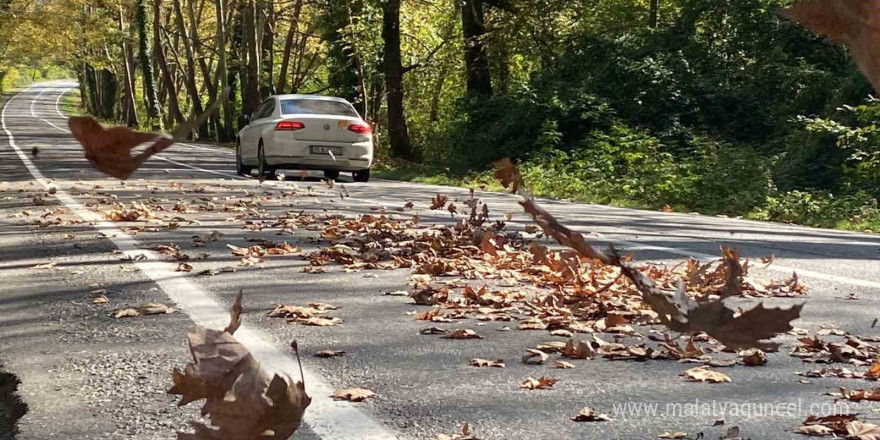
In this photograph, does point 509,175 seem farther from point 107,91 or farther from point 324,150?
point 107,91

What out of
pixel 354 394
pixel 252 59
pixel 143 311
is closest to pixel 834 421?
pixel 354 394

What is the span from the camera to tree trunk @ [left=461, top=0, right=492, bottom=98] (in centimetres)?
3054

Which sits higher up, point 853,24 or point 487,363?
point 853,24

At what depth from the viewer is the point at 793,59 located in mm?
28469

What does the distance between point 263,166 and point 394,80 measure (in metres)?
12.3

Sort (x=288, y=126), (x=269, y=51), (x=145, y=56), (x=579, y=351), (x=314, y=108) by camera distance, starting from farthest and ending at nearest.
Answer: (x=145, y=56) < (x=269, y=51) < (x=314, y=108) < (x=288, y=126) < (x=579, y=351)

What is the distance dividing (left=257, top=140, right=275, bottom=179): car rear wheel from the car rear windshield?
2.64ft

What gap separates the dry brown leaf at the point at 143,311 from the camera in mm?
6551

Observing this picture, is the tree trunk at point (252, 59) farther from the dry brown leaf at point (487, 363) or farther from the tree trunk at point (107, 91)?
the tree trunk at point (107, 91)

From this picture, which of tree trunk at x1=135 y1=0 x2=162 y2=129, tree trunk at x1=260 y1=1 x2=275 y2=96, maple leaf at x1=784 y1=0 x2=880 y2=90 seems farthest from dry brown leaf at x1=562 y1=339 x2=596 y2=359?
tree trunk at x1=135 y1=0 x2=162 y2=129

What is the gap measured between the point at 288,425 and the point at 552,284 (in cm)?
585

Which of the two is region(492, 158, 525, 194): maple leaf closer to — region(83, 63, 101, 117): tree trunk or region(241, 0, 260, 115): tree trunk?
region(241, 0, 260, 115): tree trunk

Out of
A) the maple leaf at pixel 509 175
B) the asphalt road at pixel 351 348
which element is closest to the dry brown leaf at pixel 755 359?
the asphalt road at pixel 351 348

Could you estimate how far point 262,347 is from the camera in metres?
5.49
